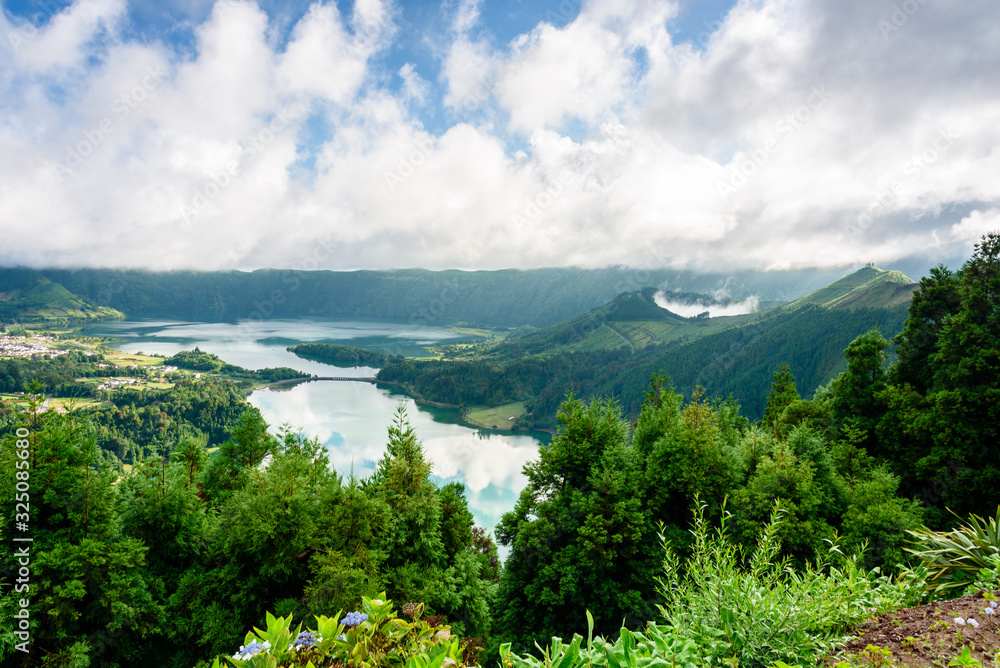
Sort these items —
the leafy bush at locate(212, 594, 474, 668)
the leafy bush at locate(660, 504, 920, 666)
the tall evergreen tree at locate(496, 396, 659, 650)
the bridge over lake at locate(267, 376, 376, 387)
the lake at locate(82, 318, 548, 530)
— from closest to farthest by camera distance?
1. the leafy bush at locate(212, 594, 474, 668)
2. the leafy bush at locate(660, 504, 920, 666)
3. the tall evergreen tree at locate(496, 396, 659, 650)
4. the lake at locate(82, 318, 548, 530)
5. the bridge over lake at locate(267, 376, 376, 387)

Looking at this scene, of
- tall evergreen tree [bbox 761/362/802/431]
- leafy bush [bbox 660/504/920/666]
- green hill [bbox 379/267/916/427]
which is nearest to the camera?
leafy bush [bbox 660/504/920/666]

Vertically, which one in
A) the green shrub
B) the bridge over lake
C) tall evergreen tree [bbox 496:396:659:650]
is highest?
the green shrub

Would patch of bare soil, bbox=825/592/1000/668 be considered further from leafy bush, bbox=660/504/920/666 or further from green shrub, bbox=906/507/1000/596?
green shrub, bbox=906/507/1000/596

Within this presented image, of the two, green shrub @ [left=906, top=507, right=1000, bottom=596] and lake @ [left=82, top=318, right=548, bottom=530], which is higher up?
green shrub @ [left=906, top=507, right=1000, bottom=596]

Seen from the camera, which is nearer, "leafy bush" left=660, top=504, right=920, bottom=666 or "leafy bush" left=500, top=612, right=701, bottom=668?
"leafy bush" left=500, top=612, right=701, bottom=668

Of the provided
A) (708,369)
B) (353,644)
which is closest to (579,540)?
Result: (353,644)

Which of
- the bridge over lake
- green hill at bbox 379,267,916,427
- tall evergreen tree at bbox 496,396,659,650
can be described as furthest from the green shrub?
the bridge over lake

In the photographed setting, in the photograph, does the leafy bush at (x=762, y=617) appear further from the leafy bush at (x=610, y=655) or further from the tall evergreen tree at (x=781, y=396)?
the tall evergreen tree at (x=781, y=396)

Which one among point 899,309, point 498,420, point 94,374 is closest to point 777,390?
point 498,420
